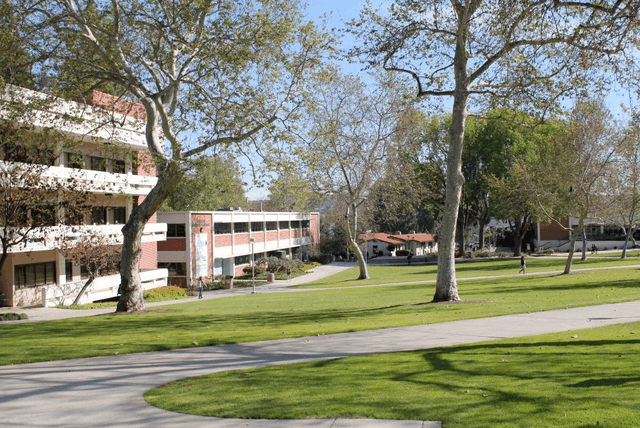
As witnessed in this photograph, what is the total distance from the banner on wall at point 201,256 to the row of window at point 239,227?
153cm

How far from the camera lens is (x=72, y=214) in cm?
2627

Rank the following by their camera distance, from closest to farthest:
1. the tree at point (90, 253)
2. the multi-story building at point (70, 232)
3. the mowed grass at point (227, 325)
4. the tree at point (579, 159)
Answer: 1. the mowed grass at point (227, 325)
2. the multi-story building at point (70, 232)
3. the tree at point (90, 253)
4. the tree at point (579, 159)

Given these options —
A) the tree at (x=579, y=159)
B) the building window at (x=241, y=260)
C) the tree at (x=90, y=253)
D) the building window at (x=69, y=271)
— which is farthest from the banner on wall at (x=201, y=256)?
the tree at (x=579, y=159)

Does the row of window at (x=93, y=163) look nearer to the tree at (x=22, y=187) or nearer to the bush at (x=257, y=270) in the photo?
the tree at (x=22, y=187)

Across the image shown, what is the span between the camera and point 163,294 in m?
38.0

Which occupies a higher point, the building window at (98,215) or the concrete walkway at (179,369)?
the building window at (98,215)

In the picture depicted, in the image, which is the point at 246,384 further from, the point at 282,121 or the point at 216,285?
the point at 216,285

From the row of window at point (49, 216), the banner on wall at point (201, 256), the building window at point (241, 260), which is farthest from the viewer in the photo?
the building window at point (241, 260)

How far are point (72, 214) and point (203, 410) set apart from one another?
21.5 metres

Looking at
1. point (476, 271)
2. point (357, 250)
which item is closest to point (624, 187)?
point (476, 271)

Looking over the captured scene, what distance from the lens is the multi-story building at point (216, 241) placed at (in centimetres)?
5131

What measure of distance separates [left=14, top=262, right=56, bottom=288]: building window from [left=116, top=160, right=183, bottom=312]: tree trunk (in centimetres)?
1364

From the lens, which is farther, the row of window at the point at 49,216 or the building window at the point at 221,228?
the building window at the point at 221,228

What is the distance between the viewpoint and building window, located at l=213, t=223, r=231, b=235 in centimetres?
5586
